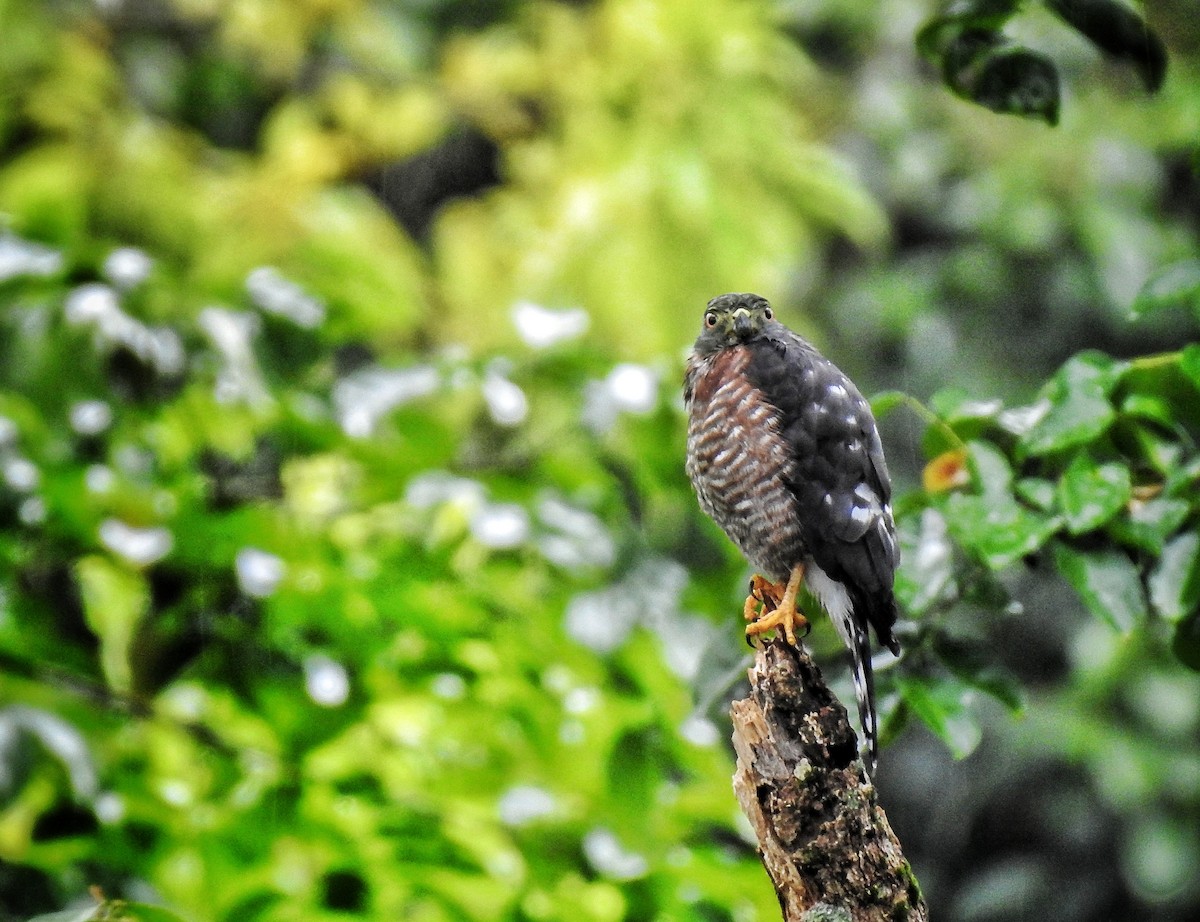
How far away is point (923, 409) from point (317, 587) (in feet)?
3.18

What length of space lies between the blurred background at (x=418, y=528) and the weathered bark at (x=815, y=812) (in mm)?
218

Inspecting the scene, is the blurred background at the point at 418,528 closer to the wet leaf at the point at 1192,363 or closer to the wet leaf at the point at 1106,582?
the wet leaf at the point at 1106,582

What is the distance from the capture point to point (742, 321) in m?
1.57

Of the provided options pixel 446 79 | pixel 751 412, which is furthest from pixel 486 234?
pixel 751 412

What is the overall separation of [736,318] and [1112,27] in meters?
0.56

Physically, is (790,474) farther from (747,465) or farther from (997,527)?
(997,527)

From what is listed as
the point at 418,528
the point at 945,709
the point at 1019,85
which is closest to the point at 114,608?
the point at 418,528

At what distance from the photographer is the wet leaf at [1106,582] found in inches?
53.9

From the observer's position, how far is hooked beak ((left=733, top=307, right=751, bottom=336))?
1.57 meters

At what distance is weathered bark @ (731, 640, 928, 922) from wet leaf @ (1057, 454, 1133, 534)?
0.36 meters

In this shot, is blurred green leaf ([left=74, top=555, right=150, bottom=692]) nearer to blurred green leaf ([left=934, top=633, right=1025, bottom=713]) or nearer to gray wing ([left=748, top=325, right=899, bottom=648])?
gray wing ([left=748, top=325, right=899, bottom=648])

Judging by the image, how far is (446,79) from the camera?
145 inches

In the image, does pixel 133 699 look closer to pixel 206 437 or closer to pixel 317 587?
pixel 317 587

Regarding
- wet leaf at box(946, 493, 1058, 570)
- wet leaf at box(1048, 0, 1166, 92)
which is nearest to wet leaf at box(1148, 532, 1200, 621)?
wet leaf at box(946, 493, 1058, 570)
